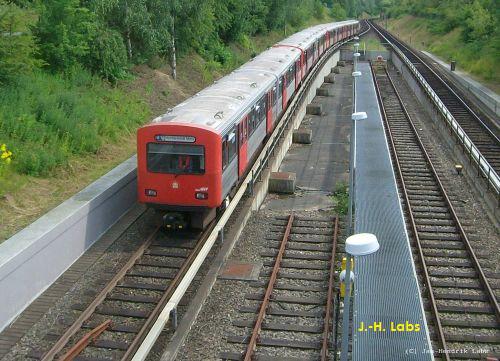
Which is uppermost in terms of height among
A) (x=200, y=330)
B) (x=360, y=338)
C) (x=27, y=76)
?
(x=27, y=76)

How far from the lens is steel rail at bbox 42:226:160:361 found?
32.4 ft

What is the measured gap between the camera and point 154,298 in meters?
11.8


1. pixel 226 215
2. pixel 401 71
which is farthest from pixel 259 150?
pixel 401 71

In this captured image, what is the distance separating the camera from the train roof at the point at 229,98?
14.1 m

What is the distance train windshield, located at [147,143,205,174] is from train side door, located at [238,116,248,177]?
2.55 metres

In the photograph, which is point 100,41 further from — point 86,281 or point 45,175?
point 86,281

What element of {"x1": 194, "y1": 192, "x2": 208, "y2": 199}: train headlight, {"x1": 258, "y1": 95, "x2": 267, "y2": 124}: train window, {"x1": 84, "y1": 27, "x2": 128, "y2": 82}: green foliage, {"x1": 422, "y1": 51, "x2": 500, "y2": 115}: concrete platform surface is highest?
{"x1": 84, "y1": 27, "x2": 128, "y2": 82}: green foliage

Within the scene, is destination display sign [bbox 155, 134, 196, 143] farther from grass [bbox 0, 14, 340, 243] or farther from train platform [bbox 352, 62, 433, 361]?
train platform [bbox 352, 62, 433, 361]

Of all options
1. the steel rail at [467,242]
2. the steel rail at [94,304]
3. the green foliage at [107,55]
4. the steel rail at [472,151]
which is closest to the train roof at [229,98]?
the steel rail at [94,304]

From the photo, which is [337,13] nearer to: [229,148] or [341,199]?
[341,199]

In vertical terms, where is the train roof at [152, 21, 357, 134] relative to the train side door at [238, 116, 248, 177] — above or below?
above

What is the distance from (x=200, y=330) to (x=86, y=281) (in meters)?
3.15

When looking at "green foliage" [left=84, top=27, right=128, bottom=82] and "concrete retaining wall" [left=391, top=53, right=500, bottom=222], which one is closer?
"concrete retaining wall" [left=391, top=53, right=500, bottom=222]

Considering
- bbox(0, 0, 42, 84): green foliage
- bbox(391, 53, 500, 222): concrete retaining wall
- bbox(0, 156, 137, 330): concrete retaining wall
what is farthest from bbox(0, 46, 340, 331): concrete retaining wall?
bbox(391, 53, 500, 222): concrete retaining wall
